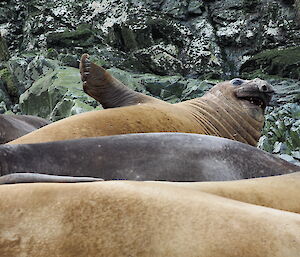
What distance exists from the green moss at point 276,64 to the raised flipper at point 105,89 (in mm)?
6876

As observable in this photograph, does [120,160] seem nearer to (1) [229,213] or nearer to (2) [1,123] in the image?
(1) [229,213]

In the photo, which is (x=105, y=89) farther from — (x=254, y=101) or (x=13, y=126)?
(x=13, y=126)

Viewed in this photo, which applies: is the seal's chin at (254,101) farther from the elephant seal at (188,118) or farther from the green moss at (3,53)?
the green moss at (3,53)

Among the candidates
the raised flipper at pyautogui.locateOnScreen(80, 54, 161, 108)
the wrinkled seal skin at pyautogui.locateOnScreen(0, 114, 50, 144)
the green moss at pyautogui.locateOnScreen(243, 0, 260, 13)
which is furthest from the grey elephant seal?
the green moss at pyautogui.locateOnScreen(243, 0, 260, 13)

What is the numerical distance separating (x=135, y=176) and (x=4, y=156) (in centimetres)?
43

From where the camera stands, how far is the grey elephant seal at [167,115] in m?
2.31

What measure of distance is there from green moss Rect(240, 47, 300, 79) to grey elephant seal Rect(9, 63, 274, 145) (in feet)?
20.4

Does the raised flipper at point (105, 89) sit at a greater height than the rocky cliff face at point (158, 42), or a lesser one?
greater

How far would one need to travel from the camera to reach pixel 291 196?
122 cm

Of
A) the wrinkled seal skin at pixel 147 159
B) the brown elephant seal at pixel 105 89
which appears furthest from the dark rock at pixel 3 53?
the wrinkled seal skin at pixel 147 159

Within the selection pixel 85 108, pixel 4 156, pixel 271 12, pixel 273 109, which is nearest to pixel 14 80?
pixel 85 108

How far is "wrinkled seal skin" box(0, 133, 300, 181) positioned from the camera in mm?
1506

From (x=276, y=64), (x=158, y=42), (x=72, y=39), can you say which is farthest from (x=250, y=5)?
(x=72, y=39)

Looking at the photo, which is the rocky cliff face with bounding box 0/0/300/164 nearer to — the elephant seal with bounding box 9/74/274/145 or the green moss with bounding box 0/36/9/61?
the green moss with bounding box 0/36/9/61
